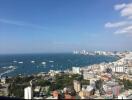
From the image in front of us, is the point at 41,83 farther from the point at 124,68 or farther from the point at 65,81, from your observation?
the point at 124,68

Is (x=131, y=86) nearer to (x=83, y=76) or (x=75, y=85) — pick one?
(x=75, y=85)

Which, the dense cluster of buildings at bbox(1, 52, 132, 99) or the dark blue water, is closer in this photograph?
the dense cluster of buildings at bbox(1, 52, 132, 99)

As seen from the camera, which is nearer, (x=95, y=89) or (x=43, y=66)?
(x=95, y=89)

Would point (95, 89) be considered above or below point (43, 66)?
below

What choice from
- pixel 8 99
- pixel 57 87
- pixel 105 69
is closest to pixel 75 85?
pixel 57 87

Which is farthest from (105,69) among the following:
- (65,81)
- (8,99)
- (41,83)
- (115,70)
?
(8,99)

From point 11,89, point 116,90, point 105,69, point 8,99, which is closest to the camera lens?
point 8,99

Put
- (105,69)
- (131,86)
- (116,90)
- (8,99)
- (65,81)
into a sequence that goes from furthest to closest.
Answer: (105,69), (65,81), (131,86), (116,90), (8,99)

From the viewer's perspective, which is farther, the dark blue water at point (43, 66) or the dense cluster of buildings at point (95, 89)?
the dark blue water at point (43, 66)

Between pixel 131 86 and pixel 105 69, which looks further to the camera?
pixel 105 69

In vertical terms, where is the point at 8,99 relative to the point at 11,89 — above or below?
above
